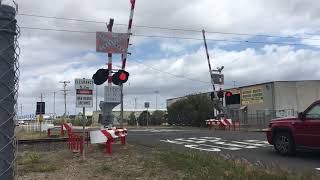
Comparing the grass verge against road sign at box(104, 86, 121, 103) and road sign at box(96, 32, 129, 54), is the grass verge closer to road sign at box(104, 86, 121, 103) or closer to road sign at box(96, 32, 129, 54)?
road sign at box(104, 86, 121, 103)

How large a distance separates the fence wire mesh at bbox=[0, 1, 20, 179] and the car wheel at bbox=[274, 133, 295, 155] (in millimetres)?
11463

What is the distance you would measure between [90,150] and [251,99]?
45264mm

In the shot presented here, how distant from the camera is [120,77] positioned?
14.4m

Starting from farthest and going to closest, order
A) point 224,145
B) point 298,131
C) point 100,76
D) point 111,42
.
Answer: point 224,145 → point 111,42 → point 100,76 → point 298,131

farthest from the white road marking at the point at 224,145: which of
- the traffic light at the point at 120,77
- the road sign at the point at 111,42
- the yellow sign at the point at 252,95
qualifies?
the yellow sign at the point at 252,95

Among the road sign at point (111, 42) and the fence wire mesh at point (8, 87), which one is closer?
the fence wire mesh at point (8, 87)

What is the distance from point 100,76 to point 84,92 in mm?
878

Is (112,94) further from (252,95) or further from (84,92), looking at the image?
(252,95)

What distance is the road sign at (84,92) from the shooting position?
13.3 m

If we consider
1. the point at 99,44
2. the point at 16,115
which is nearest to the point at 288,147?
the point at 99,44

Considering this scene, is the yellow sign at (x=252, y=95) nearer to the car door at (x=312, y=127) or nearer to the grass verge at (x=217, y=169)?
the car door at (x=312, y=127)

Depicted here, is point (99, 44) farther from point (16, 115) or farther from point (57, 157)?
point (16, 115)

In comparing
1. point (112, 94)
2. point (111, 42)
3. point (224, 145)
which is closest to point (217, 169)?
point (112, 94)

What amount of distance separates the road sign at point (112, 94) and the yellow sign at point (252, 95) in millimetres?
43071
